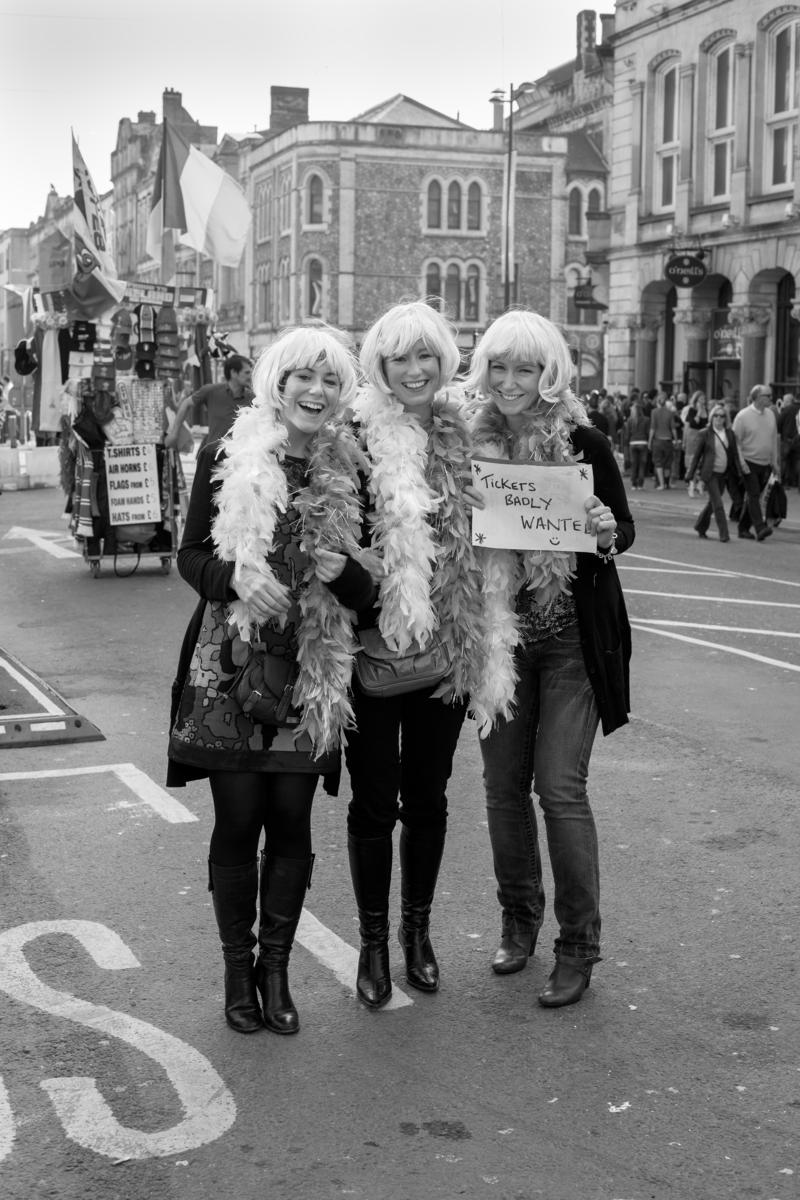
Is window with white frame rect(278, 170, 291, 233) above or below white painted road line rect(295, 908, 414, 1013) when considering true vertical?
above

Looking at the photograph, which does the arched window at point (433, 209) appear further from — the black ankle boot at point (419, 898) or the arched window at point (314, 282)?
the black ankle boot at point (419, 898)

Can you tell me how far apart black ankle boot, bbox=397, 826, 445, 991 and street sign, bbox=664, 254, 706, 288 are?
29752 millimetres

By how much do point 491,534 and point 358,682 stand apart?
21.5 inches

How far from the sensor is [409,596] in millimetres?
4016

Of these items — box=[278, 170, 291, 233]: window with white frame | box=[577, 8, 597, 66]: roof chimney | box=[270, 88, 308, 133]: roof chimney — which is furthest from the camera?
box=[270, 88, 308, 133]: roof chimney

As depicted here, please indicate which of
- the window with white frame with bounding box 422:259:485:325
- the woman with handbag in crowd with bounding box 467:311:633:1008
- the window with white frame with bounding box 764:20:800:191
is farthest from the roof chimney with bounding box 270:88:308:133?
the woman with handbag in crowd with bounding box 467:311:633:1008

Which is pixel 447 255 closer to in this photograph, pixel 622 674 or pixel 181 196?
pixel 181 196

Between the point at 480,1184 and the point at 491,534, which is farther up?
the point at 491,534

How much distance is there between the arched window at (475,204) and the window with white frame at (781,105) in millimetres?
36272

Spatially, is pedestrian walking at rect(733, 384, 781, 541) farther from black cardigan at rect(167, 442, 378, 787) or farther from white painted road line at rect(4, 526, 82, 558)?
black cardigan at rect(167, 442, 378, 787)

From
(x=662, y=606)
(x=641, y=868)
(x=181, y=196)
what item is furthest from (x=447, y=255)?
(x=641, y=868)

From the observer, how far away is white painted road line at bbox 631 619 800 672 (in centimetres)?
995

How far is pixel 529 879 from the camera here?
15.1 feet

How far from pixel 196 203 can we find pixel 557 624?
16461mm
